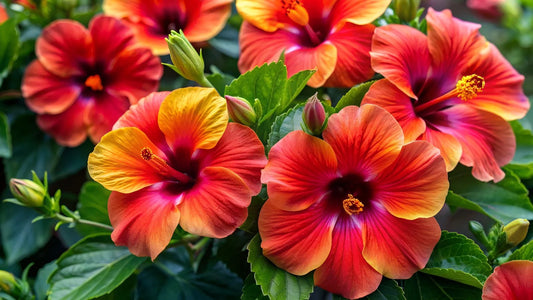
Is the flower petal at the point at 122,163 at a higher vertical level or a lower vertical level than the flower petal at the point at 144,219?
higher

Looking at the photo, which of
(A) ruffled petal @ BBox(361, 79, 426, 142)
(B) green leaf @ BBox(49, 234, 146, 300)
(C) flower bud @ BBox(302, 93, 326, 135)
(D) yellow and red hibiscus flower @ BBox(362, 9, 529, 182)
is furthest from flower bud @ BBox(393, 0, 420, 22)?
(B) green leaf @ BBox(49, 234, 146, 300)

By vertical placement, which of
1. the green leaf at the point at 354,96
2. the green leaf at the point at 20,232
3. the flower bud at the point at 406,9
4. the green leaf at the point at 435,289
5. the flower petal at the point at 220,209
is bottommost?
the green leaf at the point at 20,232

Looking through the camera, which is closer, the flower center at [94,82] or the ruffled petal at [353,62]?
Result: the ruffled petal at [353,62]

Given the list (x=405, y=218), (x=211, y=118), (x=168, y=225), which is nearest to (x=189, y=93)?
(x=211, y=118)

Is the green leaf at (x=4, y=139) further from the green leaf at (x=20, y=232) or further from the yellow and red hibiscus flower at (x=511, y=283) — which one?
the yellow and red hibiscus flower at (x=511, y=283)

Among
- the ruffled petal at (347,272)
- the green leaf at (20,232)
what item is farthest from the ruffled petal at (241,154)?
the green leaf at (20,232)

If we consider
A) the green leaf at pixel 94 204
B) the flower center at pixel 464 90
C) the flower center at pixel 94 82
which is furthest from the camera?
the flower center at pixel 94 82

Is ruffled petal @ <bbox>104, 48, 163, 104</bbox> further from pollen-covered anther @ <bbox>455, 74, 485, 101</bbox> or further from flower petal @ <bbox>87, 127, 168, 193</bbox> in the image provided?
pollen-covered anther @ <bbox>455, 74, 485, 101</bbox>
